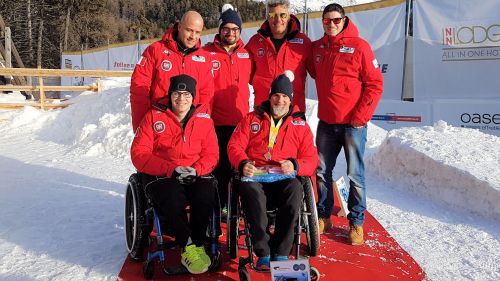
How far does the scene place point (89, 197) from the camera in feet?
15.3

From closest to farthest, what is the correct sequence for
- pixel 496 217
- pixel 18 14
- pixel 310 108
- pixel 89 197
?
1. pixel 496 217
2. pixel 89 197
3. pixel 310 108
4. pixel 18 14

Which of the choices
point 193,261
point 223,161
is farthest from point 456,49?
point 193,261

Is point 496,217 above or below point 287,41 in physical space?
below

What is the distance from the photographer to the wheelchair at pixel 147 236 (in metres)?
2.76

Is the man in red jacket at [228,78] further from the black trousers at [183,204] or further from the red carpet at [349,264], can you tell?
the red carpet at [349,264]

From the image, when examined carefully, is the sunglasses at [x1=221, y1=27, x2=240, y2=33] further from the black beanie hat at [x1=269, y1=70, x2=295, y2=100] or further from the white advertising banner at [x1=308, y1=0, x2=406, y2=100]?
the white advertising banner at [x1=308, y1=0, x2=406, y2=100]

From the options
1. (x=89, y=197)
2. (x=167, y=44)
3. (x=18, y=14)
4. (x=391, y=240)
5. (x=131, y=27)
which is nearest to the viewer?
(x=167, y=44)

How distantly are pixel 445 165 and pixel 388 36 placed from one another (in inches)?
206

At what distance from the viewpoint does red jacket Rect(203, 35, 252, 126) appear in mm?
3463

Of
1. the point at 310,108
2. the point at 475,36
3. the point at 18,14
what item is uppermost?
the point at 18,14

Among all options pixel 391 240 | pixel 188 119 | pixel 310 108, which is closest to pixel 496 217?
pixel 391 240

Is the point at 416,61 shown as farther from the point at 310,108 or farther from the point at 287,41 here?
the point at 287,41

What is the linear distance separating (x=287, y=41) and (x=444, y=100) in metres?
5.65

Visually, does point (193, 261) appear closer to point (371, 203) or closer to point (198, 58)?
point (198, 58)
